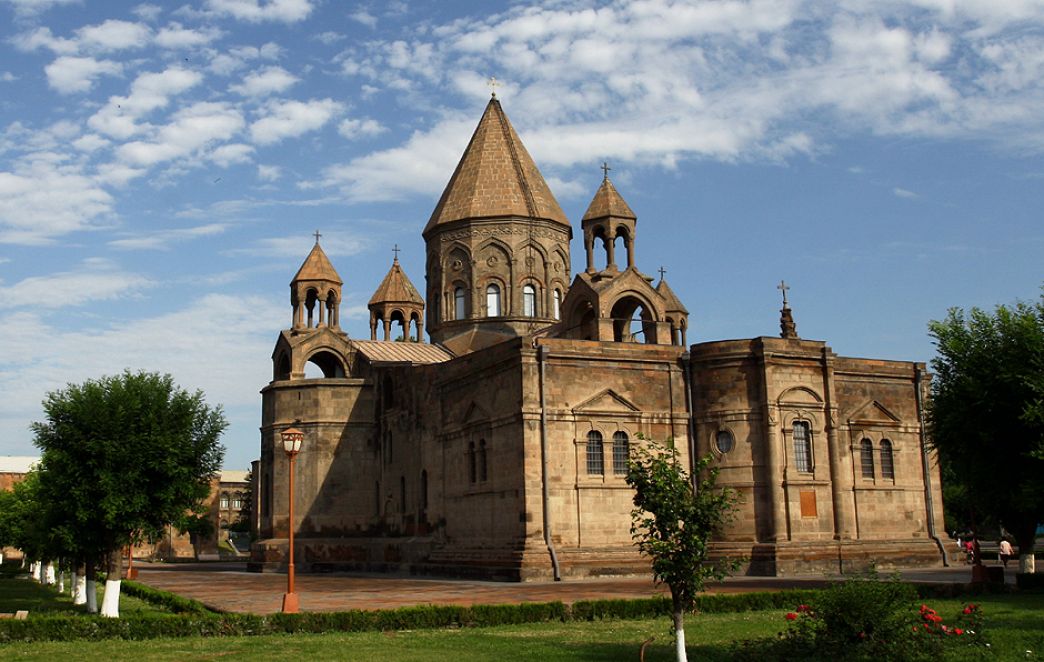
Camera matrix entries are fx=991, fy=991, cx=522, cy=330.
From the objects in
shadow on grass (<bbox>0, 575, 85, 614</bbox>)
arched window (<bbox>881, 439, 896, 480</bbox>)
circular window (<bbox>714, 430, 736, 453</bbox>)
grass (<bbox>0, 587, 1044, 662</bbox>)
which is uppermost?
circular window (<bbox>714, 430, 736, 453</bbox>)

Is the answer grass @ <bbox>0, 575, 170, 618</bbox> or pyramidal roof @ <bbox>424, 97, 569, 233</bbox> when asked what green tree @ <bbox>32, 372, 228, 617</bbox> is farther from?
pyramidal roof @ <bbox>424, 97, 569, 233</bbox>

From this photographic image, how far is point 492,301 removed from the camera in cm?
A: 4419

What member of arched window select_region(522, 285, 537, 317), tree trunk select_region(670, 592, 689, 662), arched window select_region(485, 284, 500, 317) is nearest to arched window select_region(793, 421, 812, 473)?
arched window select_region(522, 285, 537, 317)

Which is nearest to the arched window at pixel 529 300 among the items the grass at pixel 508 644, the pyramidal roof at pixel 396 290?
the pyramidal roof at pixel 396 290

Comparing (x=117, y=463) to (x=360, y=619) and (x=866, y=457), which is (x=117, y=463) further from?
(x=866, y=457)

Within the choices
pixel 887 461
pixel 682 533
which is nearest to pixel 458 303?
pixel 887 461

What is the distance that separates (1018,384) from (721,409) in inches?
411

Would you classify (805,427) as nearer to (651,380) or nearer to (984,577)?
(651,380)

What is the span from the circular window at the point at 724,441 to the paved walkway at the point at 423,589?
4.26m

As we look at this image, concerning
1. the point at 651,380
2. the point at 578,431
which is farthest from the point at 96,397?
the point at 651,380

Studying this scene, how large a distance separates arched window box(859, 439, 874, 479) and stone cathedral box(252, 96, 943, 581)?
0.06 m

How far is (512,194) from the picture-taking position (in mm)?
44531

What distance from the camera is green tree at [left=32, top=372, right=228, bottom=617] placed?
21.2 meters

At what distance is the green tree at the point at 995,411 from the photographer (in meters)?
22.8
